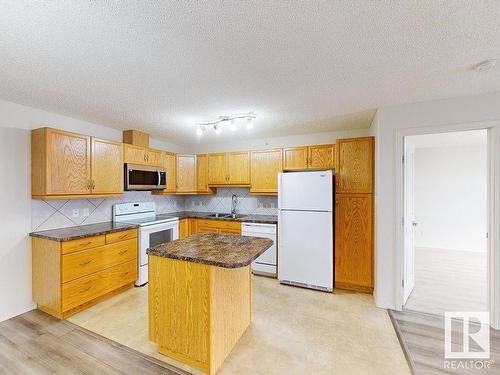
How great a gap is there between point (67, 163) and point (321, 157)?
3411mm

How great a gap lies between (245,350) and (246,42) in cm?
242

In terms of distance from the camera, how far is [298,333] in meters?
2.30

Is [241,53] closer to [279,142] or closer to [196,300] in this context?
[196,300]

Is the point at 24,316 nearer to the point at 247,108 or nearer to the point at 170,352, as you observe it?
the point at 170,352

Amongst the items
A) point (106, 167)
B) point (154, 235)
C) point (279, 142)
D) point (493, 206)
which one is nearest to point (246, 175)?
point (279, 142)

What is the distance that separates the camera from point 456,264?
13.9 feet

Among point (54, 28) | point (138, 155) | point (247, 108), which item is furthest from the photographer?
point (138, 155)

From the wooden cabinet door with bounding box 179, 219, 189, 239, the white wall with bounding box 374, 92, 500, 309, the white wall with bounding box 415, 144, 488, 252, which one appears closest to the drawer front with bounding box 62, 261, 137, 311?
the wooden cabinet door with bounding box 179, 219, 189, 239

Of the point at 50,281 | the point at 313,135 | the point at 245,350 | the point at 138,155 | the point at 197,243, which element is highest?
the point at 313,135

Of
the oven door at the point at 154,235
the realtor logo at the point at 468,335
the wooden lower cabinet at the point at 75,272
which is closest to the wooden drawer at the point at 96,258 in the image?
the wooden lower cabinet at the point at 75,272

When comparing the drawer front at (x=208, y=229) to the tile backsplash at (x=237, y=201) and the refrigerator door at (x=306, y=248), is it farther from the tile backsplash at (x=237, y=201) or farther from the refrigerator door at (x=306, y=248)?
the refrigerator door at (x=306, y=248)

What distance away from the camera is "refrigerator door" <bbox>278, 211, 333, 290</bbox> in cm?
322

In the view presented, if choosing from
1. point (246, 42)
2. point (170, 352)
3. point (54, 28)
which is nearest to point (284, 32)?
point (246, 42)

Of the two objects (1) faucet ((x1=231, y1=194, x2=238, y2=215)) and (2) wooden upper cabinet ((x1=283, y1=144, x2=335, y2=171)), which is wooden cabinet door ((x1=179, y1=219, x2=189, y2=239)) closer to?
(1) faucet ((x1=231, y1=194, x2=238, y2=215))
